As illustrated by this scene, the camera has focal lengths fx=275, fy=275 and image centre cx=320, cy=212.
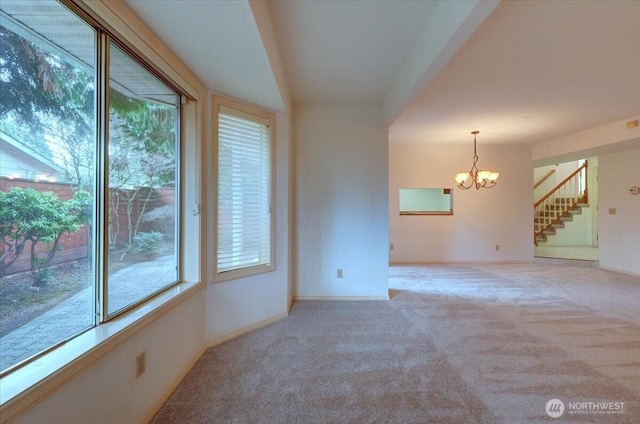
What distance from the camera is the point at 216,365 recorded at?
2090 millimetres

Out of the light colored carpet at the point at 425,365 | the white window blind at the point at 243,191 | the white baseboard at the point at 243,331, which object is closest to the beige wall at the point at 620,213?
the light colored carpet at the point at 425,365

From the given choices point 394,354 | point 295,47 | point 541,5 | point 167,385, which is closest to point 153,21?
point 295,47

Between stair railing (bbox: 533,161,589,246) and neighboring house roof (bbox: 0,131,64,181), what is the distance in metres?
9.56

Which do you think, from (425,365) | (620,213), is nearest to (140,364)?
(425,365)

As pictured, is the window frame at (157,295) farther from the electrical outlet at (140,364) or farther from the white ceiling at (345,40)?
A: the white ceiling at (345,40)

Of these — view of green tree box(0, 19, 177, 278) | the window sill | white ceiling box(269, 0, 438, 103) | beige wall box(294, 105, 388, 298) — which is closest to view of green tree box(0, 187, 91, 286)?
view of green tree box(0, 19, 177, 278)

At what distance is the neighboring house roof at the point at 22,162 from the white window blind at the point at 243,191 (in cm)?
134

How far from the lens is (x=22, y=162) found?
106 centimetres

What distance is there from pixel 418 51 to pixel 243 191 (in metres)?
1.94

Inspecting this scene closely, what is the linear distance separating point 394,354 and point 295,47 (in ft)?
8.78

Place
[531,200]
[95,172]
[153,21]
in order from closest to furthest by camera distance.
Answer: [95,172], [153,21], [531,200]

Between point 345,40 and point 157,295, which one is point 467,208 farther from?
point 157,295

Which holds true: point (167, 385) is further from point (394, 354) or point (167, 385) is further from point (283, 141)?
point (283, 141)

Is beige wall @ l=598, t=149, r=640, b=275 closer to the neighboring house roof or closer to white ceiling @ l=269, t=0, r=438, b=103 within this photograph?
white ceiling @ l=269, t=0, r=438, b=103
